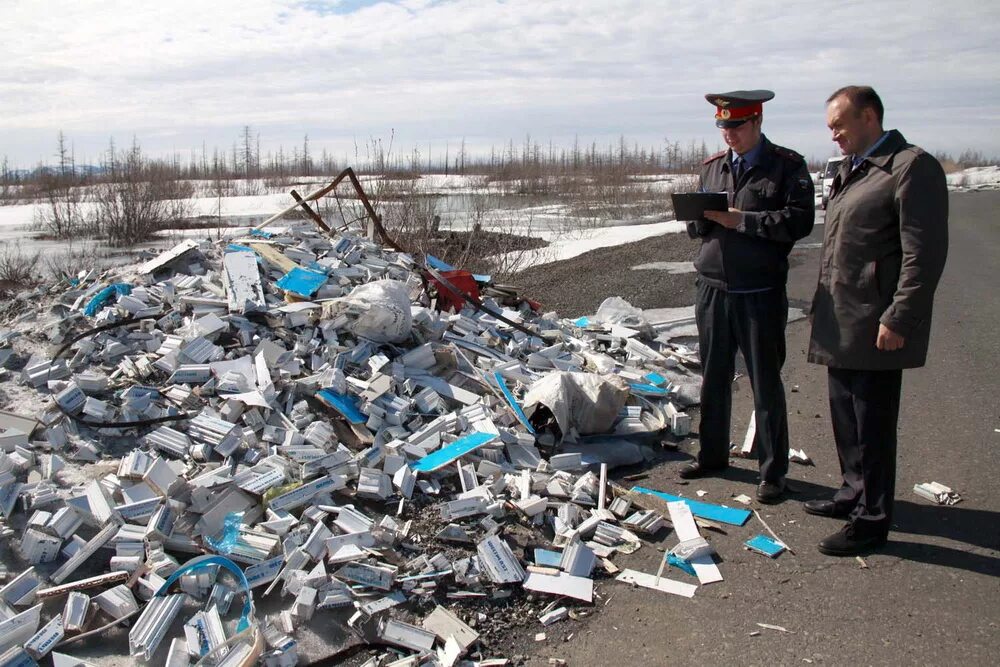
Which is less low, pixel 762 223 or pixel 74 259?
pixel 762 223

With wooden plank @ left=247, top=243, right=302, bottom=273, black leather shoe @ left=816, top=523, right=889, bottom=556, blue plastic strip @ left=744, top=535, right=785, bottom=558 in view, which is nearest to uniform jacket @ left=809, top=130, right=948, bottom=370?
black leather shoe @ left=816, top=523, right=889, bottom=556

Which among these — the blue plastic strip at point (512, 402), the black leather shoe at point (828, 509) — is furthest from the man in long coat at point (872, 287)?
the blue plastic strip at point (512, 402)

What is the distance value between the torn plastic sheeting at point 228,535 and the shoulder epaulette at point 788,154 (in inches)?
144

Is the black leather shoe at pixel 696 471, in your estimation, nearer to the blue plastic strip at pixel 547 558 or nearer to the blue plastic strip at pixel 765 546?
the blue plastic strip at pixel 765 546

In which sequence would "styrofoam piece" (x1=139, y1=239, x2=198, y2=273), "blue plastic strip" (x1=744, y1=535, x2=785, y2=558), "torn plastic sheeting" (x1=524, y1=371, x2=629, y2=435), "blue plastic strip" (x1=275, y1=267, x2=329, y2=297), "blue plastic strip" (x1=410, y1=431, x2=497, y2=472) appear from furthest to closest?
"styrofoam piece" (x1=139, y1=239, x2=198, y2=273)
"blue plastic strip" (x1=275, y1=267, x2=329, y2=297)
"torn plastic sheeting" (x1=524, y1=371, x2=629, y2=435)
"blue plastic strip" (x1=410, y1=431, x2=497, y2=472)
"blue plastic strip" (x1=744, y1=535, x2=785, y2=558)

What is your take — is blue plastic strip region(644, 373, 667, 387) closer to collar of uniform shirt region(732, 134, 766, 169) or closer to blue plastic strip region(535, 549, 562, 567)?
collar of uniform shirt region(732, 134, 766, 169)

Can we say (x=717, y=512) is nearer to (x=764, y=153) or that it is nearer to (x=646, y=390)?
(x=646, y=390)

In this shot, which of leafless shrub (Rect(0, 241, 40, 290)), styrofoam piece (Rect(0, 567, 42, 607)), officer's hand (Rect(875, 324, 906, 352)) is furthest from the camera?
leafless shrub (Rect(0, 241, 40, 290))

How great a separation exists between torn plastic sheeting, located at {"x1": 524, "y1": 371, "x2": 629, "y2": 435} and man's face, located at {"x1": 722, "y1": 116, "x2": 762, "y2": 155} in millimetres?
1934

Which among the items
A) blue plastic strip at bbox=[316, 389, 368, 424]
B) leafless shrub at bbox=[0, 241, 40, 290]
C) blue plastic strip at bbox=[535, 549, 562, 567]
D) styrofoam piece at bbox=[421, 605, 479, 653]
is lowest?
styrofoam piece at bbox=[421, 605, 479, 653]

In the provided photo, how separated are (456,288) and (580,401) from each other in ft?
8.01

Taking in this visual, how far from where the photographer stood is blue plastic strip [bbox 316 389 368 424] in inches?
192

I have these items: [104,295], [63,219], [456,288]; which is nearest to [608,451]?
[456,288]

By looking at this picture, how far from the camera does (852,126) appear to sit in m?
3.48
